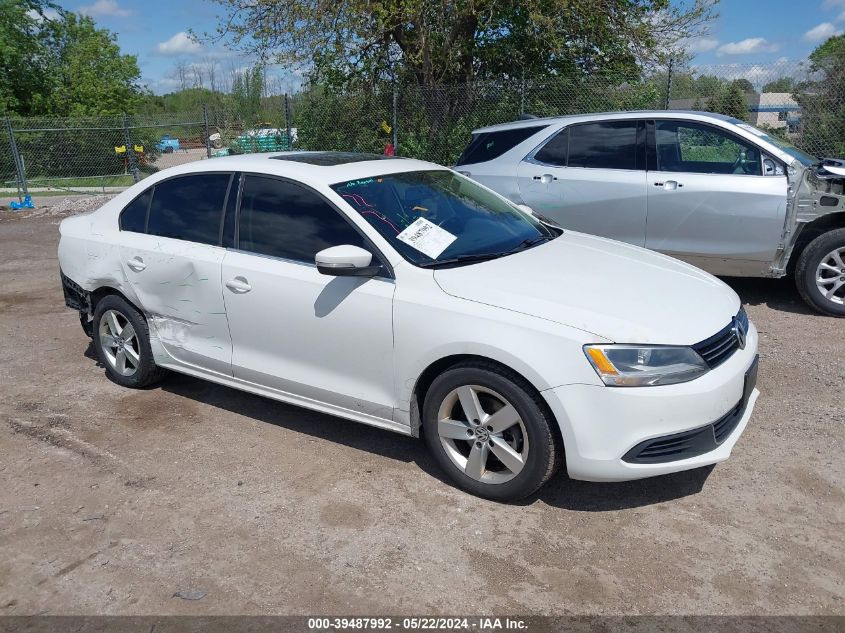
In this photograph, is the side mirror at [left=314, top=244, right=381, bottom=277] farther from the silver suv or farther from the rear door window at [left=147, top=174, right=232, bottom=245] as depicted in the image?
the silver suv

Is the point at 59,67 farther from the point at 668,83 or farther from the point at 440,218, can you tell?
the point at 440,218

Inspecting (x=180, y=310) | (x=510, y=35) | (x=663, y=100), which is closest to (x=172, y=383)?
(x=180, y=310)

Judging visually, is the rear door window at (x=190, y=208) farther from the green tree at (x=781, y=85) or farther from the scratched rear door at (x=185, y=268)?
the green tree at (x=781, y=85)

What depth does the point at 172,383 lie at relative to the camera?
A: 5.21 meters

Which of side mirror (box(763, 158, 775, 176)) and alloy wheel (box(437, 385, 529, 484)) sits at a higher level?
side mirror (box(763, 158, 775, 176))

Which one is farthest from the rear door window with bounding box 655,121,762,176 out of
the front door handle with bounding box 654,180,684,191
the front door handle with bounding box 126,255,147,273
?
the front door handle with bounding box 126,255,147,273

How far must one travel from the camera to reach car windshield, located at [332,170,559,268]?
375 centimetres

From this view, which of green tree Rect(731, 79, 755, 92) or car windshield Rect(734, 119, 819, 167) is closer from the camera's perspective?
car windshield Rect(734, 119, 819, 167)

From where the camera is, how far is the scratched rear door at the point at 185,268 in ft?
14.0

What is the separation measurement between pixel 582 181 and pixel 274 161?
11.8ft

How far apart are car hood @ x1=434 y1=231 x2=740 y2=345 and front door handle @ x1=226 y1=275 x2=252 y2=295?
1197 millimetres

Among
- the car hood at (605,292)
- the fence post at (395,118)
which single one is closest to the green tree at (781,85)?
the fence post at (395,118)

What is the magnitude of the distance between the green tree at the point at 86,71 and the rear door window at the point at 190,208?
90.9ft

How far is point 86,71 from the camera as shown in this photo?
97.9 ft
